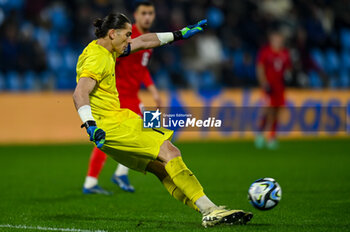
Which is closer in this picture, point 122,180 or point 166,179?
point 166,179

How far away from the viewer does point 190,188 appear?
554cm

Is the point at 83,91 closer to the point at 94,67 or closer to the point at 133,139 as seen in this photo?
the point at 94,67

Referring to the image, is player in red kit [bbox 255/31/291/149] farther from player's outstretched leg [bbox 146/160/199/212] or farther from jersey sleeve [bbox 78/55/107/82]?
jersey sleeve [bbox 78/55/107/82]

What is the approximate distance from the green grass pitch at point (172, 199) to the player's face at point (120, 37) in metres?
1.63

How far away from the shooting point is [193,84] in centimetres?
1761

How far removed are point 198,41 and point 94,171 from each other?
10506 millimetres

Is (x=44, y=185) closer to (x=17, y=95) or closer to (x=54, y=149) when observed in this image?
(x=54, y=149)

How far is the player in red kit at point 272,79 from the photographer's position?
1481 cm

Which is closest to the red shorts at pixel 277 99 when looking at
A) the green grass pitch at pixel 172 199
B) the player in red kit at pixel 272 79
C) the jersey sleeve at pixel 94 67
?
the player in red kit at pixel 272 79

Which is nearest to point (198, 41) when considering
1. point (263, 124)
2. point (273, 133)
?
point (263, 124)

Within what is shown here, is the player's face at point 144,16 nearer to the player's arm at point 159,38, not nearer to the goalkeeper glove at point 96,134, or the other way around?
the player's arm at point 159,38

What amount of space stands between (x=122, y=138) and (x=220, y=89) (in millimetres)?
11683

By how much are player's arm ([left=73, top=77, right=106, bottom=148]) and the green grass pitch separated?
100cm

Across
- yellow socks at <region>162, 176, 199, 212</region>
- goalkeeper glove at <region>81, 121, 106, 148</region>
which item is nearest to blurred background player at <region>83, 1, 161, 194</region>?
yellow socks at <region>162, 176, 199, 212</region>
